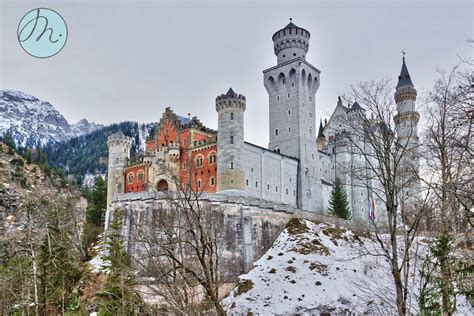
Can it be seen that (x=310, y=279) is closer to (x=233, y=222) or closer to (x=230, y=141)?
(x=233, y=222)

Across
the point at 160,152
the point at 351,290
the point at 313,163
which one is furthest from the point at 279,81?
the point at 351,290

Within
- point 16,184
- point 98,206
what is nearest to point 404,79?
point 98,206

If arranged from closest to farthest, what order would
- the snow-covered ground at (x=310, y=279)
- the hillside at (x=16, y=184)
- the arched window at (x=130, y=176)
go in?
the snow-covered ground at (x=310, y=279) < the arched window at (x=130, y=176) < the hillside at (x=16, y=184)

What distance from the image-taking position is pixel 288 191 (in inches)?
2351

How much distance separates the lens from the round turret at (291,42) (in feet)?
211

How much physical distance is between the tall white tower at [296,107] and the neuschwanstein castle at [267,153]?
0.12 meters

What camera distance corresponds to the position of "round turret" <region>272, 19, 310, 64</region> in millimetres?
64250

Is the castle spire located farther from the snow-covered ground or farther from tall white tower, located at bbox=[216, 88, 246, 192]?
the snow-covered ground

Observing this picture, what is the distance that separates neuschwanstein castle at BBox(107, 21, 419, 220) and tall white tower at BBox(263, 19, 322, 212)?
12 cm

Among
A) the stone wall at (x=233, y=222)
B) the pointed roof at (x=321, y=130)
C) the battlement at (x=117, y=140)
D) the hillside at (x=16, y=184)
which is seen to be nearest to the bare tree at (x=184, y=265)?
the stone wall at (x=233, y=222)

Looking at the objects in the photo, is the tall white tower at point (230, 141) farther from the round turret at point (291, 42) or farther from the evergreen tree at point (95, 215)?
the evergreen tree at point (95, 215)

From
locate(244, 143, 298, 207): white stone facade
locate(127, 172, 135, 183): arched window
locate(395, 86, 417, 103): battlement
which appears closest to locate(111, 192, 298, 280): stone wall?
locate(244, 143, 298, 207): white stone facade

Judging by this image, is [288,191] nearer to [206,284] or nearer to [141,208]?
[141,208]

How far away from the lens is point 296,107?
62500 millimetres
